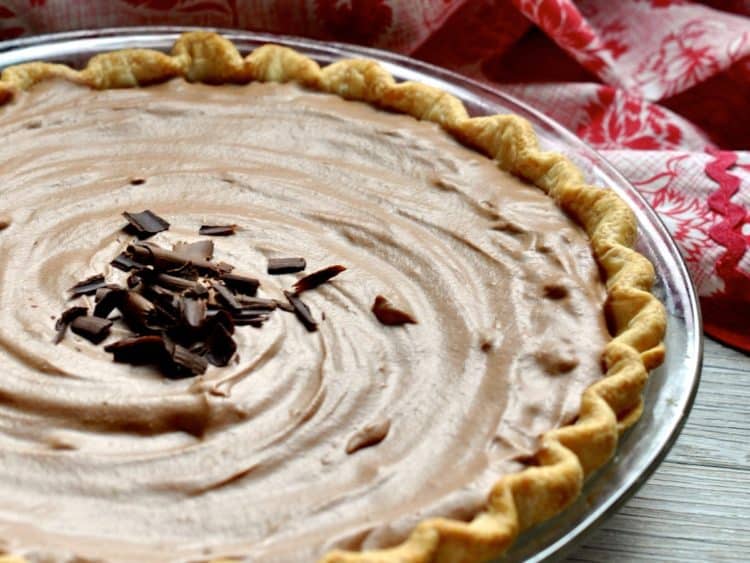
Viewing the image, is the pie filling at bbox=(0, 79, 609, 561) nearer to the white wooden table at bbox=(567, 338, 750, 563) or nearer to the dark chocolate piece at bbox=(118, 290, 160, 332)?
the dark chocolate piece at bbox=(118, 290, 160, 332)

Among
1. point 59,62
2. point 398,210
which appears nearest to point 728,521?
point 398,210

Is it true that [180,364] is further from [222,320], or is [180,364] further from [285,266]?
[285,266]

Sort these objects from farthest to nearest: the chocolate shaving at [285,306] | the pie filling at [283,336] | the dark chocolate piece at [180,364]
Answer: the chocolate shaving at [285,306] < the dark chocolate piece at [180,364] < the pie filling at [283,336]

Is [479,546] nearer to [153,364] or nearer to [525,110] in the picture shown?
[153,364]

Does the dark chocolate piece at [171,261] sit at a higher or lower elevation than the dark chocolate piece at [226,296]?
higher

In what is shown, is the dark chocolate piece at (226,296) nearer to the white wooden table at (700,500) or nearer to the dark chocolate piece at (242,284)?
the dark chocolate piece at (242,284)

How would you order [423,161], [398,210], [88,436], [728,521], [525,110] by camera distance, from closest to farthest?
[88,436]
[728,521]
[398,210]
[423,161]
[525,110]

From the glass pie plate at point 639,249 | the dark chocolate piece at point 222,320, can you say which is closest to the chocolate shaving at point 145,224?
the dark chocolate piece at point 222,320
